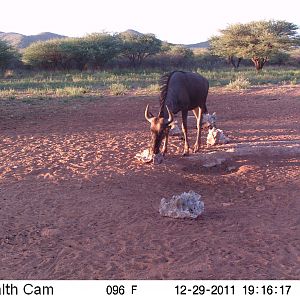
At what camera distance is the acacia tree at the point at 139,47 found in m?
42.0

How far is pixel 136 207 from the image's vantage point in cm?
663

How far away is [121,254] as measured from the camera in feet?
16.9

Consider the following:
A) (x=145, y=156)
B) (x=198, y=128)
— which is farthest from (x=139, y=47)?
(x=145, y=156)

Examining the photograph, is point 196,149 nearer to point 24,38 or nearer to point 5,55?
point 5,55

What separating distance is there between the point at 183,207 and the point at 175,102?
10.5ft

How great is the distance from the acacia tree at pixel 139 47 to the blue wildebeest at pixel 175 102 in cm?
3268

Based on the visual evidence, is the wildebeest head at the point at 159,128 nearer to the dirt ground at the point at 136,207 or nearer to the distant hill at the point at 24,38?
the dirt ground at the point at 136,207

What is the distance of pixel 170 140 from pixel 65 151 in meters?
2.50

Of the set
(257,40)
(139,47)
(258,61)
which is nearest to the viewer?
(258,61)

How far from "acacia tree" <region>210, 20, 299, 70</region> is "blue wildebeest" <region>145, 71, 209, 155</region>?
29.4m

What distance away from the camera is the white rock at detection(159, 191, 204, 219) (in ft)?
20.3

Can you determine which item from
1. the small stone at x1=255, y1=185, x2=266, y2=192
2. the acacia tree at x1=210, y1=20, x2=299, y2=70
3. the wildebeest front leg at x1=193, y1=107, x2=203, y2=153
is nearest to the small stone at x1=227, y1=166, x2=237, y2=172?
the small stone at x1=255, y1=185, x2=266, y2=192

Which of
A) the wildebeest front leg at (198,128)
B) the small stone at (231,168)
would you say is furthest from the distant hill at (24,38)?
the small stone at (231,168)

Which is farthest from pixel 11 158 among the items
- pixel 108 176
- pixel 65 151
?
pixel 108 176
